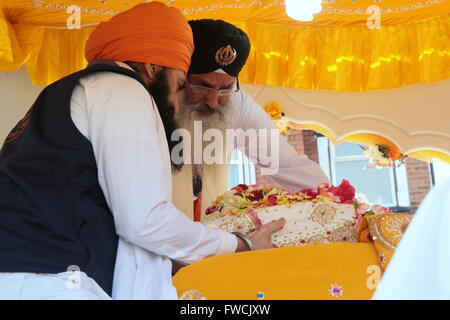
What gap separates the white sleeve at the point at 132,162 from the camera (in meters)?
1.67

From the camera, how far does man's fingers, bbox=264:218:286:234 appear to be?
207 centimetres

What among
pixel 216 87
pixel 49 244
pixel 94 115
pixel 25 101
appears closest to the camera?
pixel 49 244

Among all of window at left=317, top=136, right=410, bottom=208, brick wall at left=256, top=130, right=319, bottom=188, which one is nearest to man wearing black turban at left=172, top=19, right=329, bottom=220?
brick wall at left=256, top=130, right=319, bottom=188

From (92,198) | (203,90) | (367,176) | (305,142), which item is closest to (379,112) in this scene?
(203,90)

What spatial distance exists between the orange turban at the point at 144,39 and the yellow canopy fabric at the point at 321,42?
Answer: 188 cm

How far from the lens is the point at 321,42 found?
426cm

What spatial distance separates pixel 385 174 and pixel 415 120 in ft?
22.4

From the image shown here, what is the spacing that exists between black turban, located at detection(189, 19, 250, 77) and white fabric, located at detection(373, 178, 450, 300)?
233cm

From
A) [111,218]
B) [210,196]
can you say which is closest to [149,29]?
[111,218]

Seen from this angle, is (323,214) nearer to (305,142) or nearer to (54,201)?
(54,201)

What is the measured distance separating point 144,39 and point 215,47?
1.02 meters

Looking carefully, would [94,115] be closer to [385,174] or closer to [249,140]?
[249,140]

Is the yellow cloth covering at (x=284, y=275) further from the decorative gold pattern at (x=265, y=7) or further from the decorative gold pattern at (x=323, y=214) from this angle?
the decorative gold pattern at (x=265, y=7)

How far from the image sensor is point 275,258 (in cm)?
181
